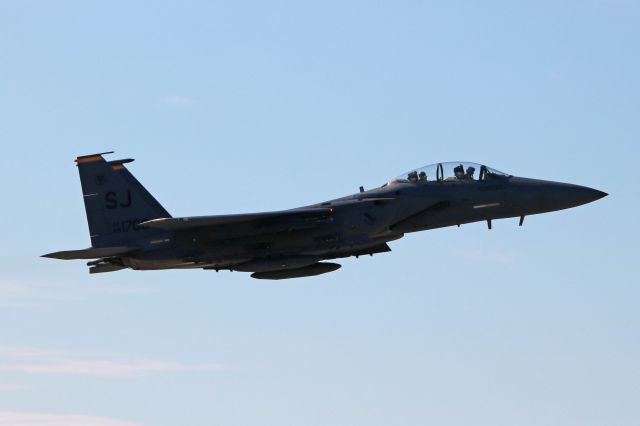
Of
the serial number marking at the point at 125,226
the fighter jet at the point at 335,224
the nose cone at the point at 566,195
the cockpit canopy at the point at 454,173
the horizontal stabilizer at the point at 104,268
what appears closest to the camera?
the fighter jet at the point at 335,224

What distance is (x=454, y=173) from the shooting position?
2783cm

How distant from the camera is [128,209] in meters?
28.8

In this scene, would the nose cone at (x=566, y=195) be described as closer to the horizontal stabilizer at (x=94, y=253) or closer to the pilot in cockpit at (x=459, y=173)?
the pilot in cockpit at (x=459, y=173)

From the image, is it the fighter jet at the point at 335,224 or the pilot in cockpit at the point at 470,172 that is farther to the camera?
→ the pilot in cockpit at the point at 470,172

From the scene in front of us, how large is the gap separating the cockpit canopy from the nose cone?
1.11 m

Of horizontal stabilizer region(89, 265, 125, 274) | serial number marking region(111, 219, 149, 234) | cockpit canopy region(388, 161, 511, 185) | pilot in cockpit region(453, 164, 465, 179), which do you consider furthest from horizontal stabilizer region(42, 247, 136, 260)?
pilot in cockpit region(453, 164, 465, 179)

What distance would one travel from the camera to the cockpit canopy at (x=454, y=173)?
27766 millimetres

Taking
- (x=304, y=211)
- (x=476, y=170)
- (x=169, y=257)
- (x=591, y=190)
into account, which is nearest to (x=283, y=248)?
(x=304, y=211)

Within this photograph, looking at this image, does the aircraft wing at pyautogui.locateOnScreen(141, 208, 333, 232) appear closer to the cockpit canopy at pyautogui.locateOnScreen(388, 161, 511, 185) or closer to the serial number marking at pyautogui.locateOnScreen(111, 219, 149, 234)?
the serial number marking at pyautogui.locateOnScreen(111, 219, 149, 234)

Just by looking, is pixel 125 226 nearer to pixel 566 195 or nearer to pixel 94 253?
pixel 94 253

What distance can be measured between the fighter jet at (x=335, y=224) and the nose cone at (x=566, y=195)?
2 cm

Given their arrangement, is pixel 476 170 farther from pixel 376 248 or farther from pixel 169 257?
pixel 169 257

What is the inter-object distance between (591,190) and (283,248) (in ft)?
25.4

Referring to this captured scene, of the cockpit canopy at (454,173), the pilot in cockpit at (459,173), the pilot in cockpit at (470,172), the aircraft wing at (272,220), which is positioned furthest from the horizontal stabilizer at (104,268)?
the pilot in cockpit at (470,172)
